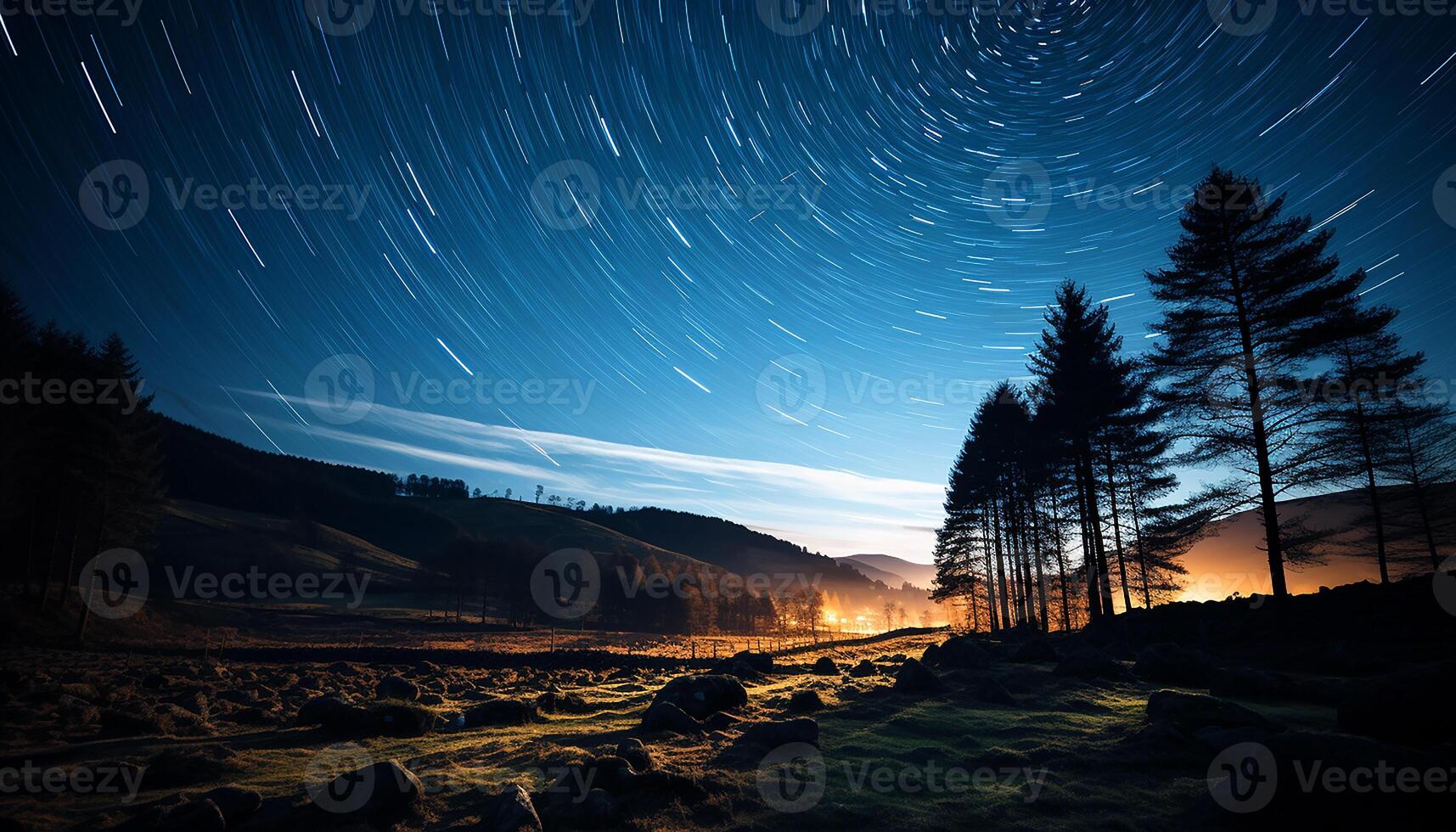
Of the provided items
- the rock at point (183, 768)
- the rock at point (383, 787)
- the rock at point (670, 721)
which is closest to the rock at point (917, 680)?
the rock at point (670, 721)

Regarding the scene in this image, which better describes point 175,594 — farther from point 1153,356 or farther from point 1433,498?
point 1433,498

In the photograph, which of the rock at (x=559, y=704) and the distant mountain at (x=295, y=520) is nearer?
the rock at (x=559, y=704)

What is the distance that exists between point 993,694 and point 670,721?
351 inches

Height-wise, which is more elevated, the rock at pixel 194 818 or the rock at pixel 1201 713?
the rock at pixel 1201 713

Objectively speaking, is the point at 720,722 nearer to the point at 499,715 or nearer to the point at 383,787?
the point at 499,715

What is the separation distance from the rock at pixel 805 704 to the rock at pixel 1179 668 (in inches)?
403

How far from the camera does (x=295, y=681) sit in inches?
1022

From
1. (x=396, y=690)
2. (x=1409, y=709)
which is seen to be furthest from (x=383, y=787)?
(x=1409, y=709)

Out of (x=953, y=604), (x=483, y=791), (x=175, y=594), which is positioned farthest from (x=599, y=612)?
(x=483, y=791)

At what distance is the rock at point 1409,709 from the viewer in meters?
8.35

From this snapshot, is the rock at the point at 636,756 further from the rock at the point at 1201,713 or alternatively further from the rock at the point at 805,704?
the rock at the point at 1201,713

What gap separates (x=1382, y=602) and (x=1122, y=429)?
12.7 metres

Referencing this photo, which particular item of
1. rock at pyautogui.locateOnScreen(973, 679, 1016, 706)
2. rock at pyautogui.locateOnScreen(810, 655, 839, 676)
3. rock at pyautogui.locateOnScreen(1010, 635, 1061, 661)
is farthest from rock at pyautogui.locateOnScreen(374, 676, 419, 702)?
rock at pyautogui.locateOnScreen(1010, 635, 1061, 661)

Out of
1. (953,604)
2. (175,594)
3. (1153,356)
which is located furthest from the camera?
(175,594)
